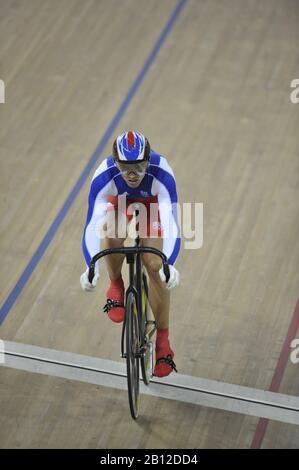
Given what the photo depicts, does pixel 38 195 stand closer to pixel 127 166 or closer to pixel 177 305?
pixel 177 305

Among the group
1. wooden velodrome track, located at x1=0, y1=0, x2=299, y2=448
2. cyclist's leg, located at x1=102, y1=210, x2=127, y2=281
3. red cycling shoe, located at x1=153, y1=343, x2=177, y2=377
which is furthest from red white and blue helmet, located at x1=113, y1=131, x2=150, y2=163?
wooden velodrome track, located at x1=0, y1=0, x2=299, y2=448

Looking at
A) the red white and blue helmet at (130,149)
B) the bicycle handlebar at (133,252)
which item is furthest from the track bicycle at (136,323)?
the red white and blue helmet at (130,149)

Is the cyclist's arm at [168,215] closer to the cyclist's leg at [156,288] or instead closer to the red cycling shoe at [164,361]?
the cyclist's leg at [156,288]

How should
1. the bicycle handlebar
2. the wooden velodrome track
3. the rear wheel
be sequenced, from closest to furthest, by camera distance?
the bicycle handlebar
the rear wheel
the wooden velodrome track

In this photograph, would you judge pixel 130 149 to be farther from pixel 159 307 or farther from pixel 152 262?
pixel 159 307

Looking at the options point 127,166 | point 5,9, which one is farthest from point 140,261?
point 5,9

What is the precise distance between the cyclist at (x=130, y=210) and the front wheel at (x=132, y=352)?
0.18 metres

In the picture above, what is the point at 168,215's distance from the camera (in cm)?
349

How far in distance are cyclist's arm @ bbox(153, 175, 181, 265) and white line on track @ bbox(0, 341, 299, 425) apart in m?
0.84

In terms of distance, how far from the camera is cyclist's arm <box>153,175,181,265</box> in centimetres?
347

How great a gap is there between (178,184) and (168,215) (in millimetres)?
1642

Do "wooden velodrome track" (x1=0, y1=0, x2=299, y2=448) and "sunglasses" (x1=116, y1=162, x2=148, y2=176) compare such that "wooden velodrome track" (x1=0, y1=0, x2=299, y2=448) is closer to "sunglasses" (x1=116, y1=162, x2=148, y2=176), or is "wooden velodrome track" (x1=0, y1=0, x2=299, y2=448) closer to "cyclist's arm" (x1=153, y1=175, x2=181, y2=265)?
"cyclist's arm" (x1=153, y1=175, x2=181, y2=265)

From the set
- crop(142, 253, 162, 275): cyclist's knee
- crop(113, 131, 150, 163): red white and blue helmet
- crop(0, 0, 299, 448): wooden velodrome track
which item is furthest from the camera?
crop(0, 0, 299, 448): wooden velodrome track

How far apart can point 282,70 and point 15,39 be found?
6.99 ft
